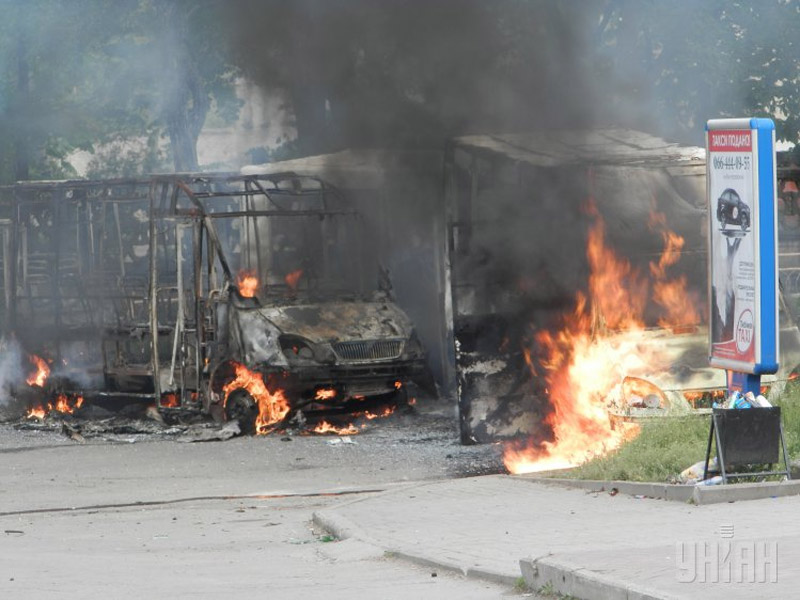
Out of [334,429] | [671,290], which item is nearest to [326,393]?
[334,429]

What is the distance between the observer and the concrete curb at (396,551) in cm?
738

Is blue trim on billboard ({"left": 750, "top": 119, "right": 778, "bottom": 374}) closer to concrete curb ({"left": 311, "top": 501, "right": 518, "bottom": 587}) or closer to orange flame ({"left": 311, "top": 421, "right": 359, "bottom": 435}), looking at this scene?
concrete curb ({"left": 311, "top": 501, "right": 518, "bottom": 587})

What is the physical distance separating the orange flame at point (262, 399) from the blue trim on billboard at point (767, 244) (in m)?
6.73

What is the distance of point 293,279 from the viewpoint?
53.5 feet

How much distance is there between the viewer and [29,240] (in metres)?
18.1

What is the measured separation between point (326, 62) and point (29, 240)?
4121mm

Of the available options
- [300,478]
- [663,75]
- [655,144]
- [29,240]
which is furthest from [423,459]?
[663,75]

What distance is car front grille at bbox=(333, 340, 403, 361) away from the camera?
15.0m

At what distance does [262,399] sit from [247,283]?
1521 mm

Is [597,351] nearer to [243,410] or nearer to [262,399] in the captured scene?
[262,399]

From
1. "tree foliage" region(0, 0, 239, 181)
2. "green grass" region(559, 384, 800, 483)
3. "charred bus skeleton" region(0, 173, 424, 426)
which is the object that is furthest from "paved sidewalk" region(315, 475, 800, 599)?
"tree foliage" region(0, 0, 239, 181)

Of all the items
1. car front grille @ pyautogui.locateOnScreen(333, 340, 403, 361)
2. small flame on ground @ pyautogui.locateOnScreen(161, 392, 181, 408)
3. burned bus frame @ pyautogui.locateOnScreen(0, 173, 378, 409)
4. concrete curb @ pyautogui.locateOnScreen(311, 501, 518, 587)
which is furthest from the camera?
small flame on ground @ pyautogui.locateOnScreen(161, 392, 181, 408)

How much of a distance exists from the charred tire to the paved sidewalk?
4.43 meters

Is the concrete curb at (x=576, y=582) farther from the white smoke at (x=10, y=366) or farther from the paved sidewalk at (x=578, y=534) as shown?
the white smoke at (x=10, y=366)
